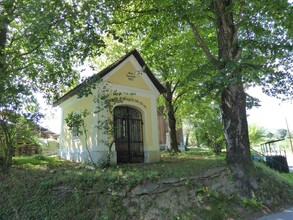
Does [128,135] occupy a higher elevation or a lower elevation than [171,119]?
lower

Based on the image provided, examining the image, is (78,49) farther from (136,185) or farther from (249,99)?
(249,99)

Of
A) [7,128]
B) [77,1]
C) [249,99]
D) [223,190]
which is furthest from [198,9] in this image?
[7,128]

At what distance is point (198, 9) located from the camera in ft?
26.3

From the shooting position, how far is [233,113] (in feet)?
26.3

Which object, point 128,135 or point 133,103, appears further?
point 133,103

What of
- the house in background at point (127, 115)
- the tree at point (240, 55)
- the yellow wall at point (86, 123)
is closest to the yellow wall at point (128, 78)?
the house in background at point (127, 115)

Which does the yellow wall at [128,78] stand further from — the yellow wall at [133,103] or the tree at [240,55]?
the tree at [240,55]

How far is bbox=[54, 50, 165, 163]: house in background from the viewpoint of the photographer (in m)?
10.9

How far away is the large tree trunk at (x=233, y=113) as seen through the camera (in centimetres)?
761

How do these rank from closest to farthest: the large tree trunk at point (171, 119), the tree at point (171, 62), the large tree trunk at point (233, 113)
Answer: the large tree trunk at point (233, 113)
the tree at point (171, 62)
the large tree trunk at point (171, 119)

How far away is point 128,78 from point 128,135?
9.87 feet

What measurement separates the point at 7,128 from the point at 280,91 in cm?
1086

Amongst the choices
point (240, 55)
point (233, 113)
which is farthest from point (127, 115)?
point (240, 55)

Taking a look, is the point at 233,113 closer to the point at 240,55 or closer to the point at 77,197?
the point at 240,55
